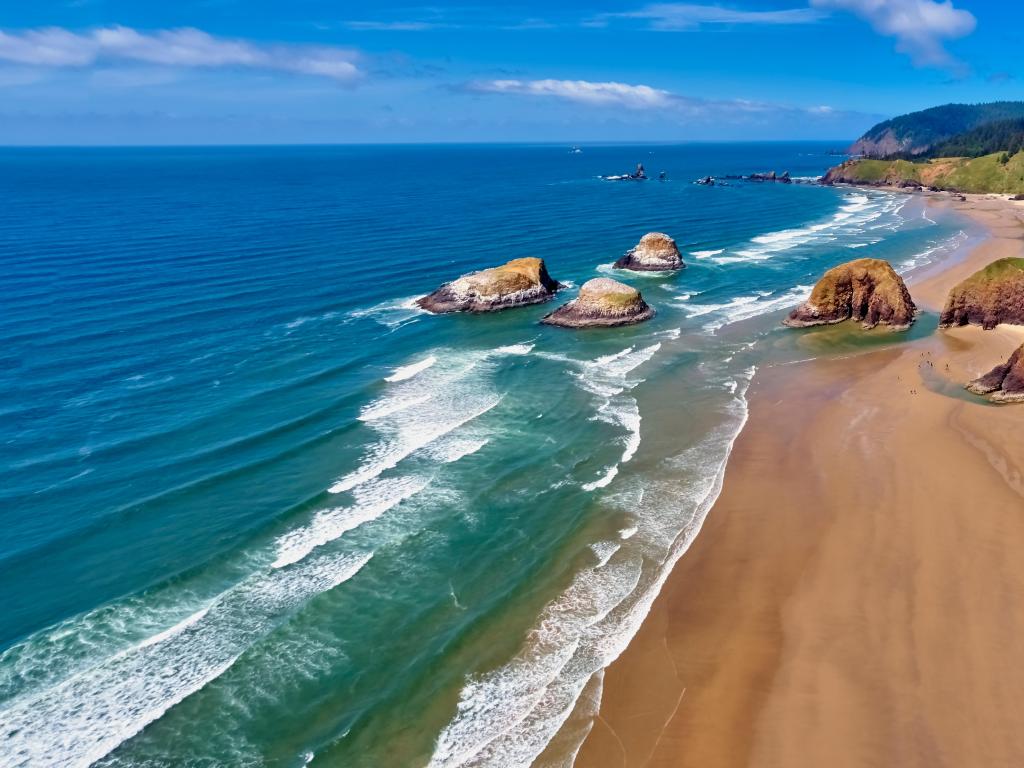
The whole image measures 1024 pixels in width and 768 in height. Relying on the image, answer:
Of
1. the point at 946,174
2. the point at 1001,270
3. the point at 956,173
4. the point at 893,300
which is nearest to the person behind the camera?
the point at 1001,270

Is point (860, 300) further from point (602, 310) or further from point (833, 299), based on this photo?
point (602, 310)

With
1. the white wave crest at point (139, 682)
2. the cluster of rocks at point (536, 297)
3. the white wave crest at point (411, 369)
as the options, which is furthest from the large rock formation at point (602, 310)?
the white wave crest at point (139, 682)

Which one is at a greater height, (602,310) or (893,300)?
(893,300)

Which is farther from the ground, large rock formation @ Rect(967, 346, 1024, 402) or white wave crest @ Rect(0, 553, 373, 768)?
large rock formation @ Rect(967, 346, 1024, 402)

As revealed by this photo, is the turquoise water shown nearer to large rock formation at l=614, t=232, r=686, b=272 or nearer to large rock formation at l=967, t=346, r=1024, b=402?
large rock formation at l=614, t=232, r=686, b=272

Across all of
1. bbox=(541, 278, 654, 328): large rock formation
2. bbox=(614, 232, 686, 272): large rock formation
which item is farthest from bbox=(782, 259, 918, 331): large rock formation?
bbox=(614, 232, 686, 272): large rock formation

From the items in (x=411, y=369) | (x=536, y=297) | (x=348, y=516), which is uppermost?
(x=536, y=297)

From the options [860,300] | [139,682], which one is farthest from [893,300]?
[139,682]

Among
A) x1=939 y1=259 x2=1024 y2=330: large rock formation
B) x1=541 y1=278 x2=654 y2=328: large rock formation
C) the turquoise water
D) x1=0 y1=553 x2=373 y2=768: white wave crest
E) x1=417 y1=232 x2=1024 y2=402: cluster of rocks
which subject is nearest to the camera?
x1=0 y1=553 x2=373 y2=768: white wave crest
